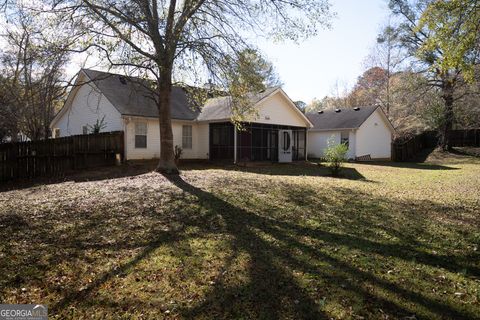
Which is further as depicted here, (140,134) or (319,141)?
(319,141)

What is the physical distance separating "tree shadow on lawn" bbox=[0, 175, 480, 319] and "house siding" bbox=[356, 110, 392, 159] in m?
20.3

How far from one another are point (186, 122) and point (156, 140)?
2.43m

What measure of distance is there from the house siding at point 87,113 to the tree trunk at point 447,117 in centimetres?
2412

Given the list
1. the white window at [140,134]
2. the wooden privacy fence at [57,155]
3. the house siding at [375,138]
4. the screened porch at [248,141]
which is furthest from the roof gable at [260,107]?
the house siding at [375,138]

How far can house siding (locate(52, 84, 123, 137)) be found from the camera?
19.8 meters

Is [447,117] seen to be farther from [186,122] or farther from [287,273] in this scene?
[287,273]

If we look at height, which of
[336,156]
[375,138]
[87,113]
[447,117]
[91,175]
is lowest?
[91,175]

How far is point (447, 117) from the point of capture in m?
30.9

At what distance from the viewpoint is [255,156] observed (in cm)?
2300

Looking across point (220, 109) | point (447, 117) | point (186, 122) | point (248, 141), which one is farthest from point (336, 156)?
point (447, 117)

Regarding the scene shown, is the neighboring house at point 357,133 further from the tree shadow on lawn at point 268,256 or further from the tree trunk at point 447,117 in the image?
the tree shadow on lawn at point 268,256

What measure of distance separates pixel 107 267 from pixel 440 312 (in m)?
4.34

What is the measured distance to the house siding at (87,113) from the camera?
19.8 meters

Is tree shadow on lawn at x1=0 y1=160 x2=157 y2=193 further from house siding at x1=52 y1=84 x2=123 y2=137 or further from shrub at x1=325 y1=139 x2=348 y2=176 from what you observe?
shrub at x1=325 y1=139 x2=348 y2=176
